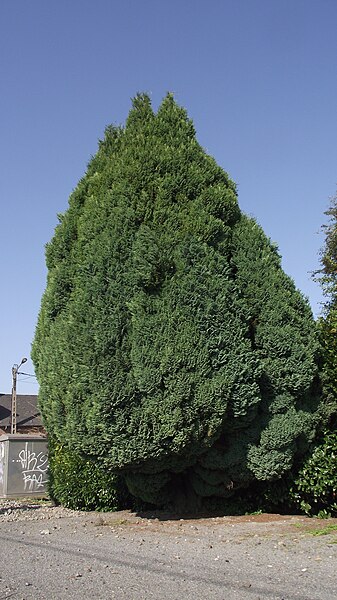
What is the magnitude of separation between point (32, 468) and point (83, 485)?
5.93m

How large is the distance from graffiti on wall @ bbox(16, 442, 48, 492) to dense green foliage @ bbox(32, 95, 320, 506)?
781cm

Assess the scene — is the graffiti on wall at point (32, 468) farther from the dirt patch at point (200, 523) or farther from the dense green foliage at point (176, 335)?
the dense green foliage at point (176, 335)

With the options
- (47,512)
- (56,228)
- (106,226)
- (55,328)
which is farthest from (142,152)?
(47,512)

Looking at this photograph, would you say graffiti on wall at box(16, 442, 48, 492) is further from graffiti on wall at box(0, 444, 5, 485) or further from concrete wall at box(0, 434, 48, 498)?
graffiti on wall at box(0, 444, 5, 485)

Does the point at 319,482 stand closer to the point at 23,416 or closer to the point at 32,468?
the point at 32,468

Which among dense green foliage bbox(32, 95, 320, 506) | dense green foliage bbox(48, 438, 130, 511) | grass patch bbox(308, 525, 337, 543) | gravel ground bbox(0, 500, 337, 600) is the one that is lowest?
gravel ground bbox(0, 500, 337, 600)

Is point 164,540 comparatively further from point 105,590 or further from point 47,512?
point 47,512

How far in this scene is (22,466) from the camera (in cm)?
1666

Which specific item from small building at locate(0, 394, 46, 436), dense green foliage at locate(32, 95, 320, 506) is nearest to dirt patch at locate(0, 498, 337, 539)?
dense green foliage at locate(32, 95, 320, 506)

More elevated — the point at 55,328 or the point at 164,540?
the point at 55,328

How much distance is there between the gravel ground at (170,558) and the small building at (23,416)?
32463 millimetres

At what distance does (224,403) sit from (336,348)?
Result: 2255mm

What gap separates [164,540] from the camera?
7.63 metres

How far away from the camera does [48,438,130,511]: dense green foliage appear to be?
11.1 metres
